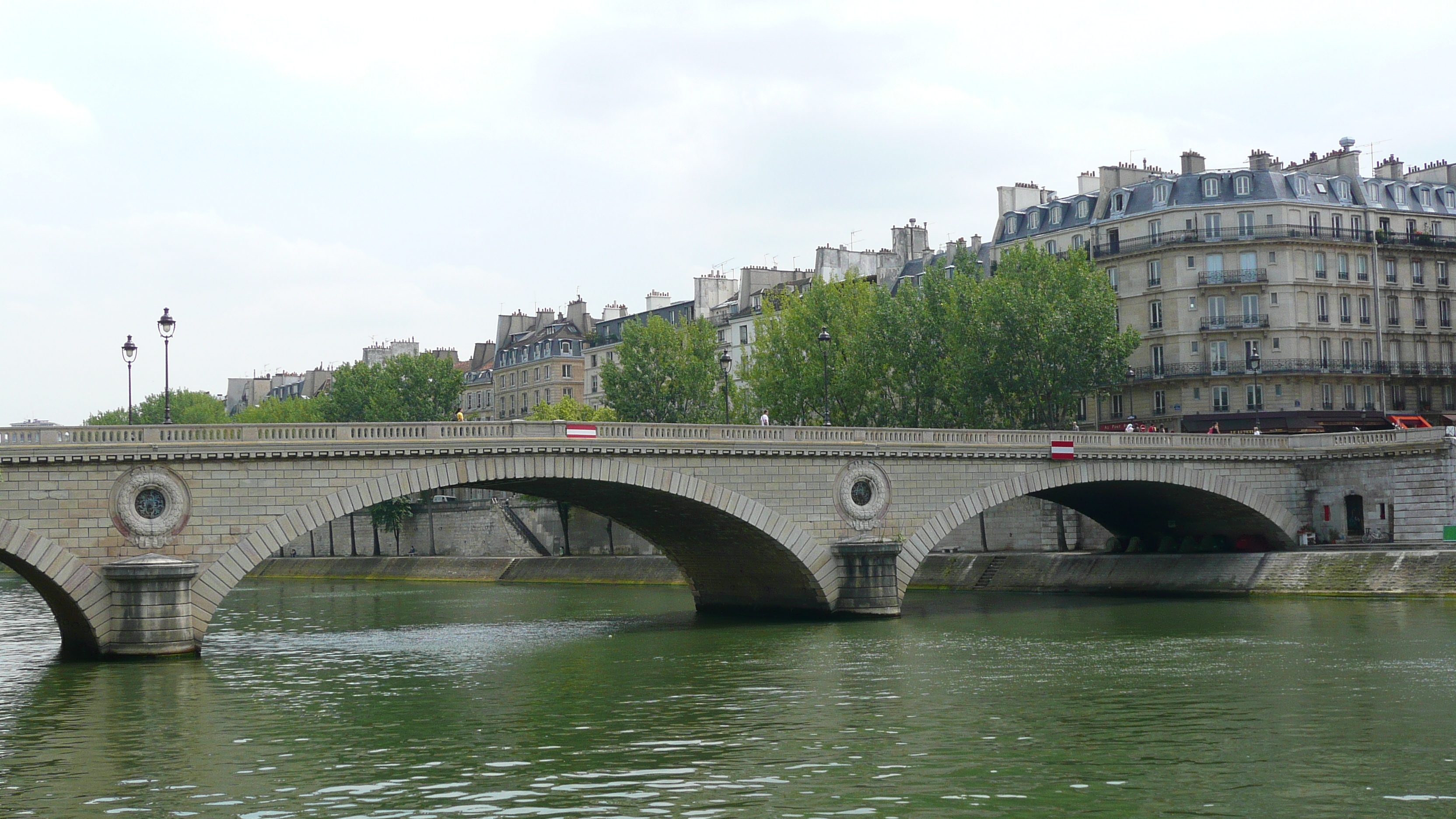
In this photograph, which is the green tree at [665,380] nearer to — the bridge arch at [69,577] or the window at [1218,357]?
the window at [1218,357]

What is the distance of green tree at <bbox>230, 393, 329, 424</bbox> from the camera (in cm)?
11931

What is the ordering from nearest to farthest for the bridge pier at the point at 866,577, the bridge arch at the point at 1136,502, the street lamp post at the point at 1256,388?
the bridge pier at the point at 866,577, the bridge arch at the point at 1136,502, the street lamp post at the point at 1256,388

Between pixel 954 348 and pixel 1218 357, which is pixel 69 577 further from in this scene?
pixel 1218 357

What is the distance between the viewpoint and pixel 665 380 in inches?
3514

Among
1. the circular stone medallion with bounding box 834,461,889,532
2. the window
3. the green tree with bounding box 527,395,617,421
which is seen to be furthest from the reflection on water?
the green tree with bounding box 527,395,617,421

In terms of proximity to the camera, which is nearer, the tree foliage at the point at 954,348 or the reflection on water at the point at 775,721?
the reflection on water at the point at 775,721

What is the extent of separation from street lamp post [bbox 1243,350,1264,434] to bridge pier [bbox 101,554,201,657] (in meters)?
49.6

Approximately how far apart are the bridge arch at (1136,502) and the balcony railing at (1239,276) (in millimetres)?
14417

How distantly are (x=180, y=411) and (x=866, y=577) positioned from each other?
362 feet

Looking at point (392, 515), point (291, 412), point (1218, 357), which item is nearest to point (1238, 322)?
point (1218, 357)

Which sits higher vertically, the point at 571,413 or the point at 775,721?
the point at 571,413

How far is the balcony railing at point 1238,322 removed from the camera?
74.6 m

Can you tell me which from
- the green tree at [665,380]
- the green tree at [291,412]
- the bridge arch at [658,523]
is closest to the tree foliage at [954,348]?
the green tree at [665,380]

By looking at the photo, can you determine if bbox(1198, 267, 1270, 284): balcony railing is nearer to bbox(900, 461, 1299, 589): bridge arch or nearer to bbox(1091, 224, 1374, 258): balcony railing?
bbox(1091, 224, 1374, 258): balcony railing
